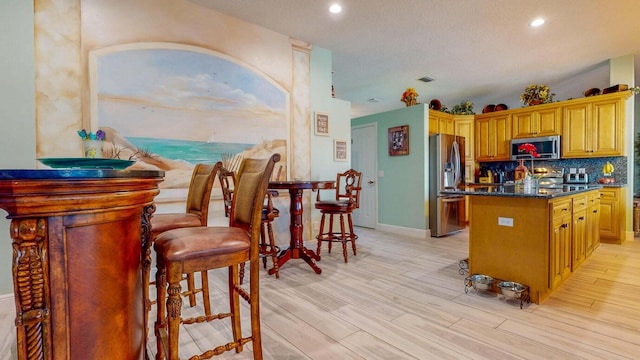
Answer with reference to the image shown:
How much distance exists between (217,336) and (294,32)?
3.55 m

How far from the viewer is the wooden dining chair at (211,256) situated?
124 centimetres

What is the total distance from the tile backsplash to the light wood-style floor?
6.90 feet

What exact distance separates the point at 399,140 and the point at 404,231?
1.58 meters

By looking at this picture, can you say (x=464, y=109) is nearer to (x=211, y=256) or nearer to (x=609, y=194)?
(x=609, y=194)

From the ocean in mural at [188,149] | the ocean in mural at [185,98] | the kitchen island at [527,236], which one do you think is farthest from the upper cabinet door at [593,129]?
the ocean in mural at [188,149]

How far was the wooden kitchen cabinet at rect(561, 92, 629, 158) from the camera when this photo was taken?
453 centimetres

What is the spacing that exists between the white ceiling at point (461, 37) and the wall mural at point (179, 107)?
2.37 ft

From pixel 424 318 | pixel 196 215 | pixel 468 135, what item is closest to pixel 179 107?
pixel 196 215

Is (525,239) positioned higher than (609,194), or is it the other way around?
(609,194)

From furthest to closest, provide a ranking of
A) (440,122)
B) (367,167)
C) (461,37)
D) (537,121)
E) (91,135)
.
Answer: (367,167)
(440,122)
(537,121)
(461,37)
(91,135)

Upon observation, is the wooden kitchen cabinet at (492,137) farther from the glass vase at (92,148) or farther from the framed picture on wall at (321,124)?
the glass vase at (92,148)

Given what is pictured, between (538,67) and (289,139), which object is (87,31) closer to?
(289,139)

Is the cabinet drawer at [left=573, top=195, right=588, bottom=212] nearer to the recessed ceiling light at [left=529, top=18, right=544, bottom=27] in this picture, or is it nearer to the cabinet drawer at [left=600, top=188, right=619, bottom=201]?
the cabinet drawer at [left=600, top=188, right=619, bottom=201]

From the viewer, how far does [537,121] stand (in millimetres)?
5355
